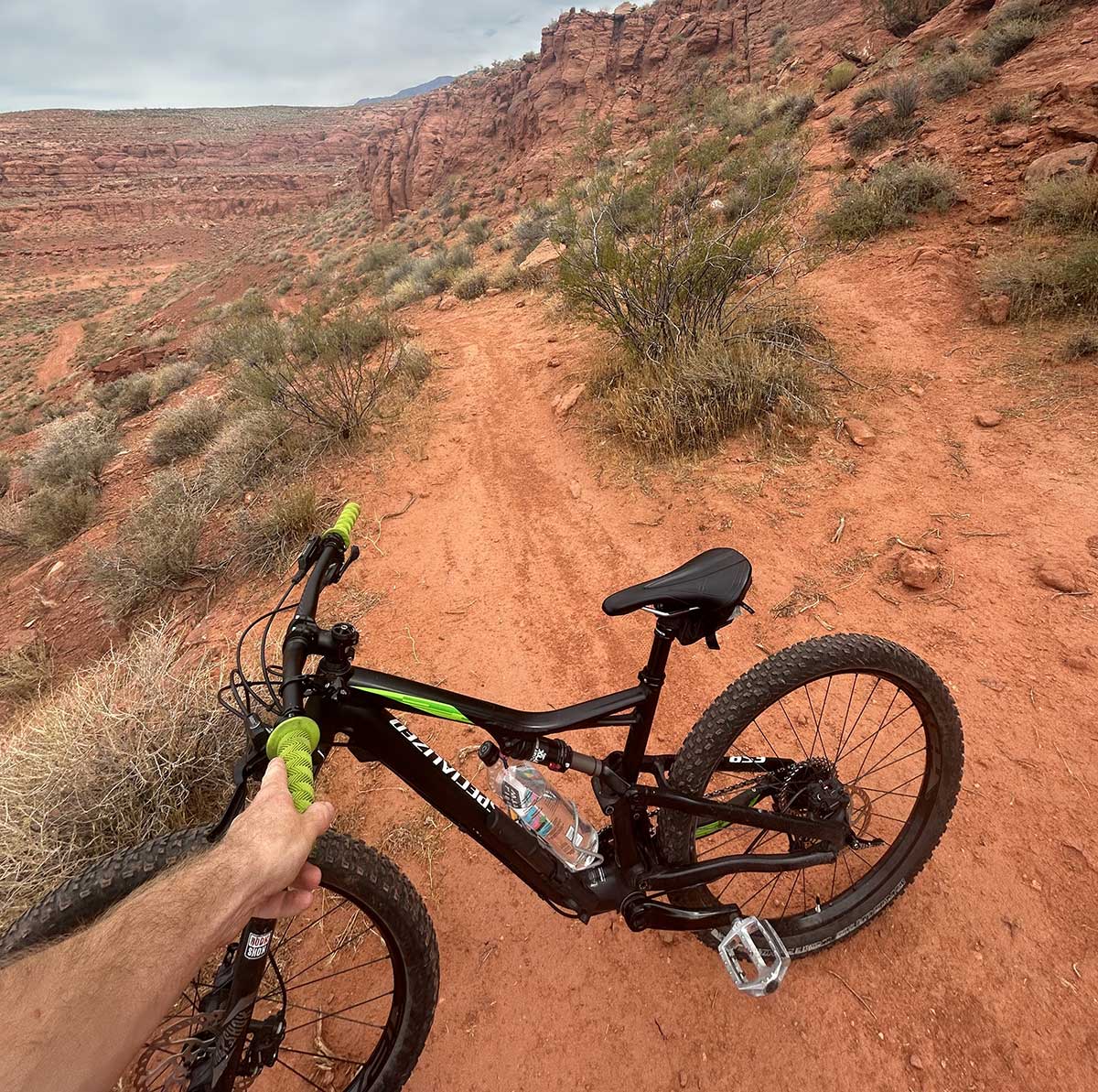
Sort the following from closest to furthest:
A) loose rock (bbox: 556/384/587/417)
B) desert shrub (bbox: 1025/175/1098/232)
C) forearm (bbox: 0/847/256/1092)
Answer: forearm (bbox: 0/847/256/1092)
desert shrub (bbox: 1025/175/1098/232)
loose rock (bbox: 556/384/587/417)

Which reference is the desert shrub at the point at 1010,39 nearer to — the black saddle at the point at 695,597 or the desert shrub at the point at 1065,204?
the desert shrub at the point at 1065,204

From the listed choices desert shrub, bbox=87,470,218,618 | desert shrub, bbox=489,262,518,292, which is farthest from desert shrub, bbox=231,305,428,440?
desert shrub, bbox=489,262,518,292

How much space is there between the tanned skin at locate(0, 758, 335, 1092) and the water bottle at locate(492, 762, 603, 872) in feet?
2.22

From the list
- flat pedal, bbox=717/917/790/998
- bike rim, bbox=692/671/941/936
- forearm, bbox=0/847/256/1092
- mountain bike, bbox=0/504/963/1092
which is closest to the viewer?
forearm, bbox=0/847/256/1092

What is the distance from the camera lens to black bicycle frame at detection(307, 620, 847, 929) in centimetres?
129

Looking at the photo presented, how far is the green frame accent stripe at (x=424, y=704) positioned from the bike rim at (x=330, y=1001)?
28.7 inches

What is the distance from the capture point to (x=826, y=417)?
4.48 m

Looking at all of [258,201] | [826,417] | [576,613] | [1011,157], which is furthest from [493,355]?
[258,201]

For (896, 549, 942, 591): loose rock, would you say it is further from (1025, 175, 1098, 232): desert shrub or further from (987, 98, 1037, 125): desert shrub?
(987, 98, 1037, 125): desert shrub

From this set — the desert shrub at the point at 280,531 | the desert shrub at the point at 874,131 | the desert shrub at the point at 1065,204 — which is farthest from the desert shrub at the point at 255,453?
the desert shrub at the point at 874,131

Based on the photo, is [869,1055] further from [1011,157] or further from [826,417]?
[1011,157]

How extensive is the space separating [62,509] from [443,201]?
24.6 metres

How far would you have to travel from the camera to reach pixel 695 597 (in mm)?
1445

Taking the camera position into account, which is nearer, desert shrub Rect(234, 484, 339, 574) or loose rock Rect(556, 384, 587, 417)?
desert shrub Rect(234, 484, 339, 574)
